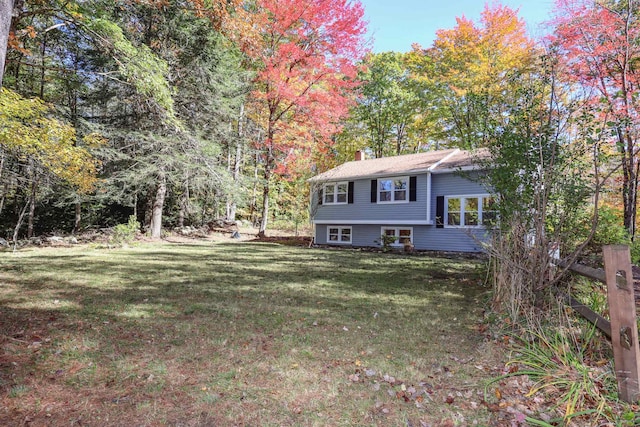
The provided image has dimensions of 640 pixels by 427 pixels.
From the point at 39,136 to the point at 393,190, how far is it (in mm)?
12922

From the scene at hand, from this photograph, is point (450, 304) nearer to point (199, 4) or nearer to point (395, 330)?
point (395, 330)

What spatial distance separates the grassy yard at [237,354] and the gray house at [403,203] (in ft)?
26.9

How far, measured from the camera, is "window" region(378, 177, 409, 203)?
15.6 m

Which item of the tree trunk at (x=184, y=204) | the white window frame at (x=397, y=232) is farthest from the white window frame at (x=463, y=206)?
the tree trunk at (x=184, y=204)

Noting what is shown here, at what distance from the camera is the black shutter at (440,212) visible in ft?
48.1

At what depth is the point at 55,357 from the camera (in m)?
3.20

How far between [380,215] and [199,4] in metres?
11.2

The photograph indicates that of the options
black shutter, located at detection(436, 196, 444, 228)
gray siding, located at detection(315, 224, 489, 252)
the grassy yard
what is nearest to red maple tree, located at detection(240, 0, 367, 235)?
gray siding, located at detection(315, 224, 489, 252)

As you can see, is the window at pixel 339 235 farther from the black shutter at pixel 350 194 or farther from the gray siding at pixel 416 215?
the black shutter at pixel 350 194

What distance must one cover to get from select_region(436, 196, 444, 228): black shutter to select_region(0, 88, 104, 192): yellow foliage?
12.9m

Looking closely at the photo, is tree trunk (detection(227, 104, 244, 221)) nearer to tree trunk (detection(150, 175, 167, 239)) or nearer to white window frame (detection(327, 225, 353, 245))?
tree trunk (detection(150, 175, 167, 239))

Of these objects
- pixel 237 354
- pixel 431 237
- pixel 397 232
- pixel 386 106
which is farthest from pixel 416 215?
pixel 386 106

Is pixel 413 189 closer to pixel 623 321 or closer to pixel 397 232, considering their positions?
pixel 397 232

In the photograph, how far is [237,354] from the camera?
3.48 metres
